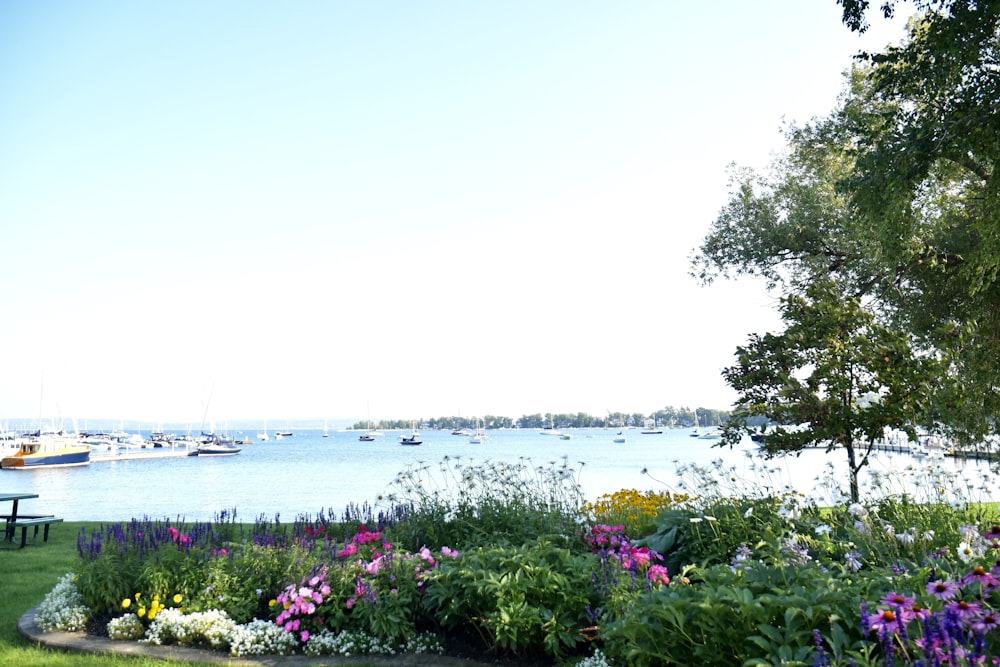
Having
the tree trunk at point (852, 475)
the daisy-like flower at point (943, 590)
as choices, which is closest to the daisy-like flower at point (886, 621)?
the daisy-like flower at point (943, 590)

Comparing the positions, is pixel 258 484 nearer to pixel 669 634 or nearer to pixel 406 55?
pixel 406 55

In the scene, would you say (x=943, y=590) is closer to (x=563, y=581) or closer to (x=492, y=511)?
(x=563, y=581)

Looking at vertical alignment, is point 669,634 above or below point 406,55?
below

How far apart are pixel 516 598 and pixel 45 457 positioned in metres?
56.0

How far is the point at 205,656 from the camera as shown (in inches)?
175

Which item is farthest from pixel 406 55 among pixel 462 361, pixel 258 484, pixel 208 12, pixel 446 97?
pixel 462 361

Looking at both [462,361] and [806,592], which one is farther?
[462,361]

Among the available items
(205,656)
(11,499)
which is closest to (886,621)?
(205,656)

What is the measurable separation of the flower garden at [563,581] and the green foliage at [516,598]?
15 millimetres

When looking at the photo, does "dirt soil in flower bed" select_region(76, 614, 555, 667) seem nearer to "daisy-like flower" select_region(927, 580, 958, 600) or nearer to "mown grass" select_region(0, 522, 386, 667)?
"mown grass" select_region(0, 522, 386, 667)

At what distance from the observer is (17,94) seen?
48.8 ft

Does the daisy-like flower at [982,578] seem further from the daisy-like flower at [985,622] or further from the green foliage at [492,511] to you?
the green foliage at [492,511]

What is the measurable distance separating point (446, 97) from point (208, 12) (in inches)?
184

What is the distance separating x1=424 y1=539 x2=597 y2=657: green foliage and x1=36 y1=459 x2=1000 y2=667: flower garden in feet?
0.05
